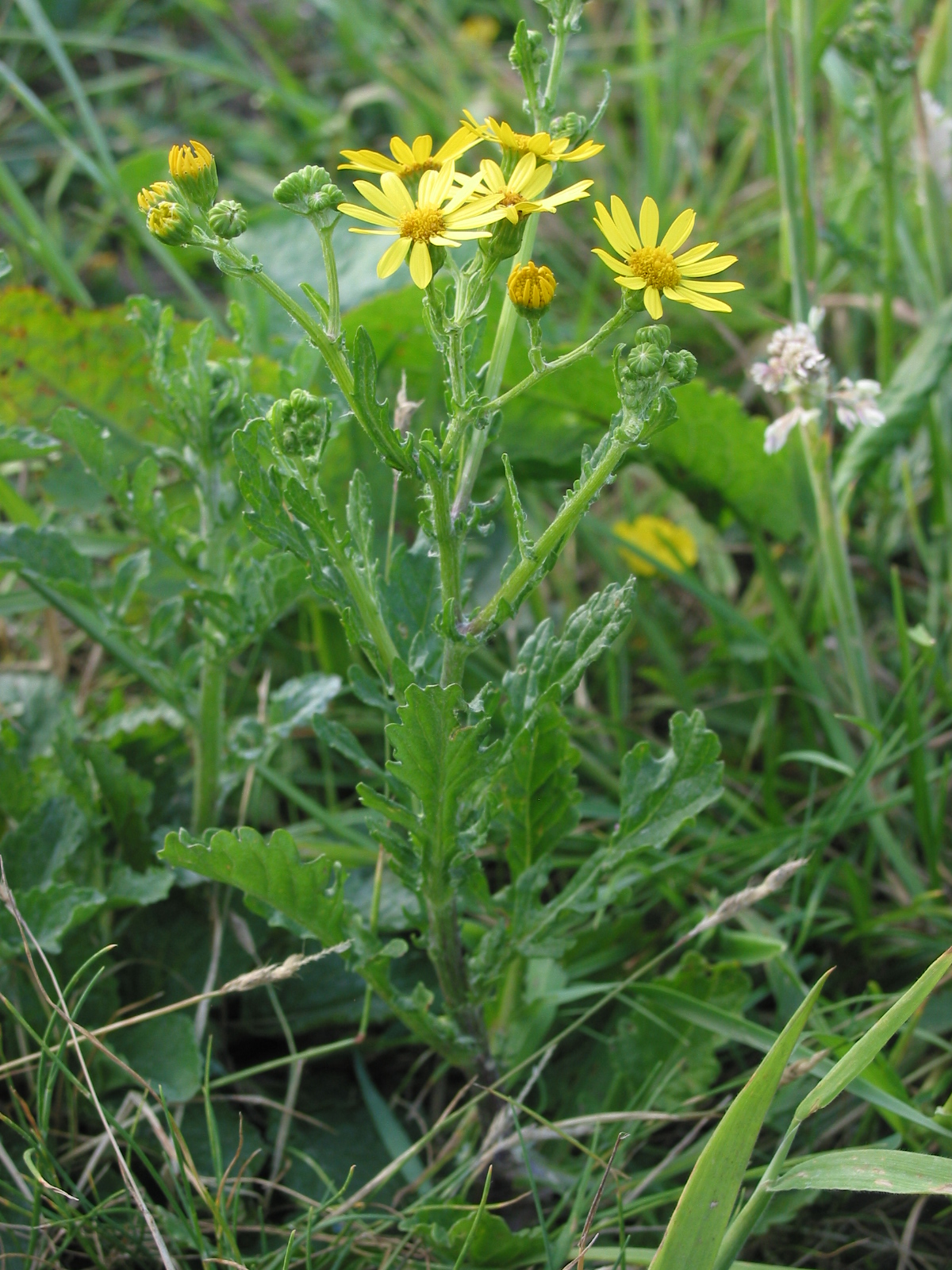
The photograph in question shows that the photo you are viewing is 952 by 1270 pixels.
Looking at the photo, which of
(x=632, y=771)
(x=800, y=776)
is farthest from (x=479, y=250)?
(x=800, y=776)

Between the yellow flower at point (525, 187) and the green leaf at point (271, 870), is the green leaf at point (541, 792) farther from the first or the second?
the yellow flower at point (525, 187)

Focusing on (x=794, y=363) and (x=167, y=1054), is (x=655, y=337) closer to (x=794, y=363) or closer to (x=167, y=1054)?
(x=794, y=363)

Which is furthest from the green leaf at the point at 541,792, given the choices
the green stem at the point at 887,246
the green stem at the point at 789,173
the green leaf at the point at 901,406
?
the green stem at the point at 887,246

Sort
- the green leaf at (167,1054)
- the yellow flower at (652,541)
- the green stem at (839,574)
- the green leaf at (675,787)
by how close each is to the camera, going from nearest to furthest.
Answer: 1. the green leaf at (675,787)
2. the green leaf at (167,1054)
3. the green stem at (839,574)
4. the yellow flower at (652,541)

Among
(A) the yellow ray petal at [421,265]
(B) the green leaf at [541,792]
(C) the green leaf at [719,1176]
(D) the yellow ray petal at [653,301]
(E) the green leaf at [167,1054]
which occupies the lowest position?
(E) the green leaf at [167,1054]

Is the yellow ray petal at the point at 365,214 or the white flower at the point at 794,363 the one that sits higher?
the yellow ray petal at the point at 365,214

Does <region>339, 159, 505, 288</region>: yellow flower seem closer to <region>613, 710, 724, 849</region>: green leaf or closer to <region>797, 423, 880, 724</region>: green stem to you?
<region>613, 710, 724, 849</region>: green leaf

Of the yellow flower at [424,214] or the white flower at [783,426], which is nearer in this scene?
the yellow flower at [424,214]

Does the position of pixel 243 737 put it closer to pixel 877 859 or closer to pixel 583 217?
pixel 877 859
